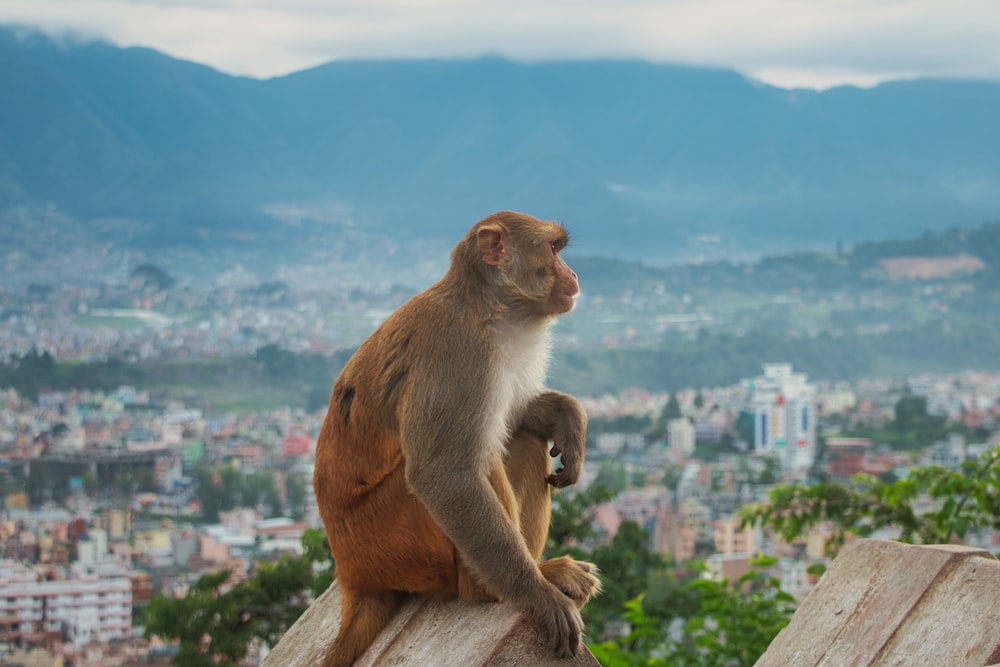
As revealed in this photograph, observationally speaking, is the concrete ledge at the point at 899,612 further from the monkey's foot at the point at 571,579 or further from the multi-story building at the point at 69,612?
the multi-story building at the point at 69,612

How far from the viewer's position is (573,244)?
411 cm

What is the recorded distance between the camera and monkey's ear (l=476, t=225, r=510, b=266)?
3.72m

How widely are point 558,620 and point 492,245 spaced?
1221mm

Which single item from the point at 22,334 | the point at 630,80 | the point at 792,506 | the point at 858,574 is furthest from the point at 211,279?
the point at 858,574

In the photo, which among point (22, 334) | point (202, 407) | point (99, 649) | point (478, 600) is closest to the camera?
point (478, 600)

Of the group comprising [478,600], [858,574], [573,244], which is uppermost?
[573,244]

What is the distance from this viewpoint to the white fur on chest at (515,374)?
143 inches

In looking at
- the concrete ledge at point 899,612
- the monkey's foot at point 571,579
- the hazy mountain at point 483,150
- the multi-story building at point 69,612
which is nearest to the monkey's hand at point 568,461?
the monkey's foot at point 571,579

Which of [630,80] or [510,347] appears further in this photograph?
[630,80]

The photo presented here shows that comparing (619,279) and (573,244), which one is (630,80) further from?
(573,244)

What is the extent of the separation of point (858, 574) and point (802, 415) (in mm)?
21456

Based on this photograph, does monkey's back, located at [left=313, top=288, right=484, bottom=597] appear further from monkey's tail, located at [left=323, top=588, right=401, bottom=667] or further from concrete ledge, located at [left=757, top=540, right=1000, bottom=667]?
concrete ledge, located at [left=757, top=540, right=1000, bottom=667]

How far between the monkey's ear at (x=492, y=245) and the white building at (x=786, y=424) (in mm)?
16838

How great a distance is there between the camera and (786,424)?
23375mm
